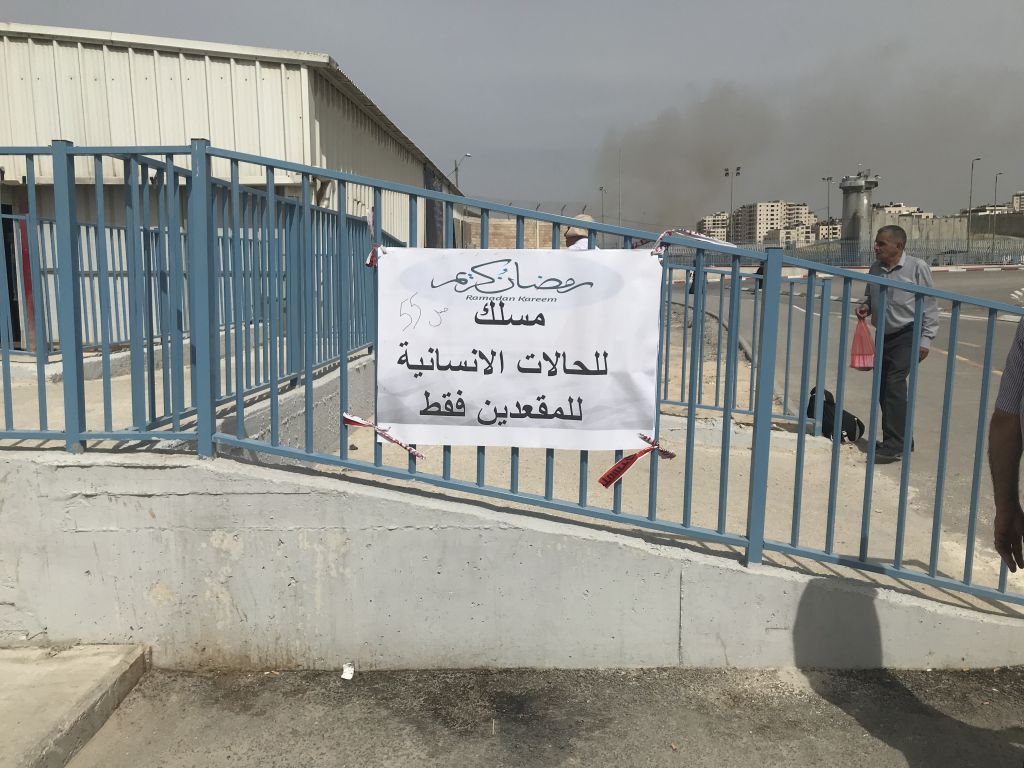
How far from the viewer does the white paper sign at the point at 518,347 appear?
10.9ft

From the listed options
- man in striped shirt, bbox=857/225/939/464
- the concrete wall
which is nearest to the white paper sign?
the concrete wall

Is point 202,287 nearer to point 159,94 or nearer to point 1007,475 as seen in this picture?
point 1007,475

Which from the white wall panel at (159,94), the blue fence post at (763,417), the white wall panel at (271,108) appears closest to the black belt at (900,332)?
the blue fence post at (763,417)

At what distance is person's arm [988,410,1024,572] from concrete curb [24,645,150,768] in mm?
3143

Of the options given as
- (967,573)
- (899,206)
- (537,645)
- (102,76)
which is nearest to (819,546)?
(967,573)

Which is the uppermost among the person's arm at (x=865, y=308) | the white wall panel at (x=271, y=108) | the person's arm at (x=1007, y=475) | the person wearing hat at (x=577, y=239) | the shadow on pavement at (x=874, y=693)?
the white wall panel at (x=271, y=108)

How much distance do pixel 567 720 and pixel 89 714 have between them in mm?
1797

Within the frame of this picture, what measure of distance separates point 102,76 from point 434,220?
855 centimetres

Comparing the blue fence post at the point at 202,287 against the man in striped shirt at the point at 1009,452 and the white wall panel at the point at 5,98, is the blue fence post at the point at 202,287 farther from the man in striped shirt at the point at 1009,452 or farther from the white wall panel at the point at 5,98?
the white wall panel at the point at 5,98

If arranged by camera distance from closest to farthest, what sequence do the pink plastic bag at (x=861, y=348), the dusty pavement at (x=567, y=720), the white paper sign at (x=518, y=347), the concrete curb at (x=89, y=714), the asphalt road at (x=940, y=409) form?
the concrete curb at (x=89, y=714) → the dusty pavement at (x=567, y=720) → the white paper sign at (x=518, y=347) → the asphalt road at (x=940, y=409) → the pink plastic bag at (x=861, y=348)

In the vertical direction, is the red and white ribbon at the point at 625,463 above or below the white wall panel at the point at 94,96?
below

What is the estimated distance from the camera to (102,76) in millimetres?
9555

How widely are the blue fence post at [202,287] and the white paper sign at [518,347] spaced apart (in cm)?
76

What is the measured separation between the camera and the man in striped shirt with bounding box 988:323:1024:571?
227 centimetres
